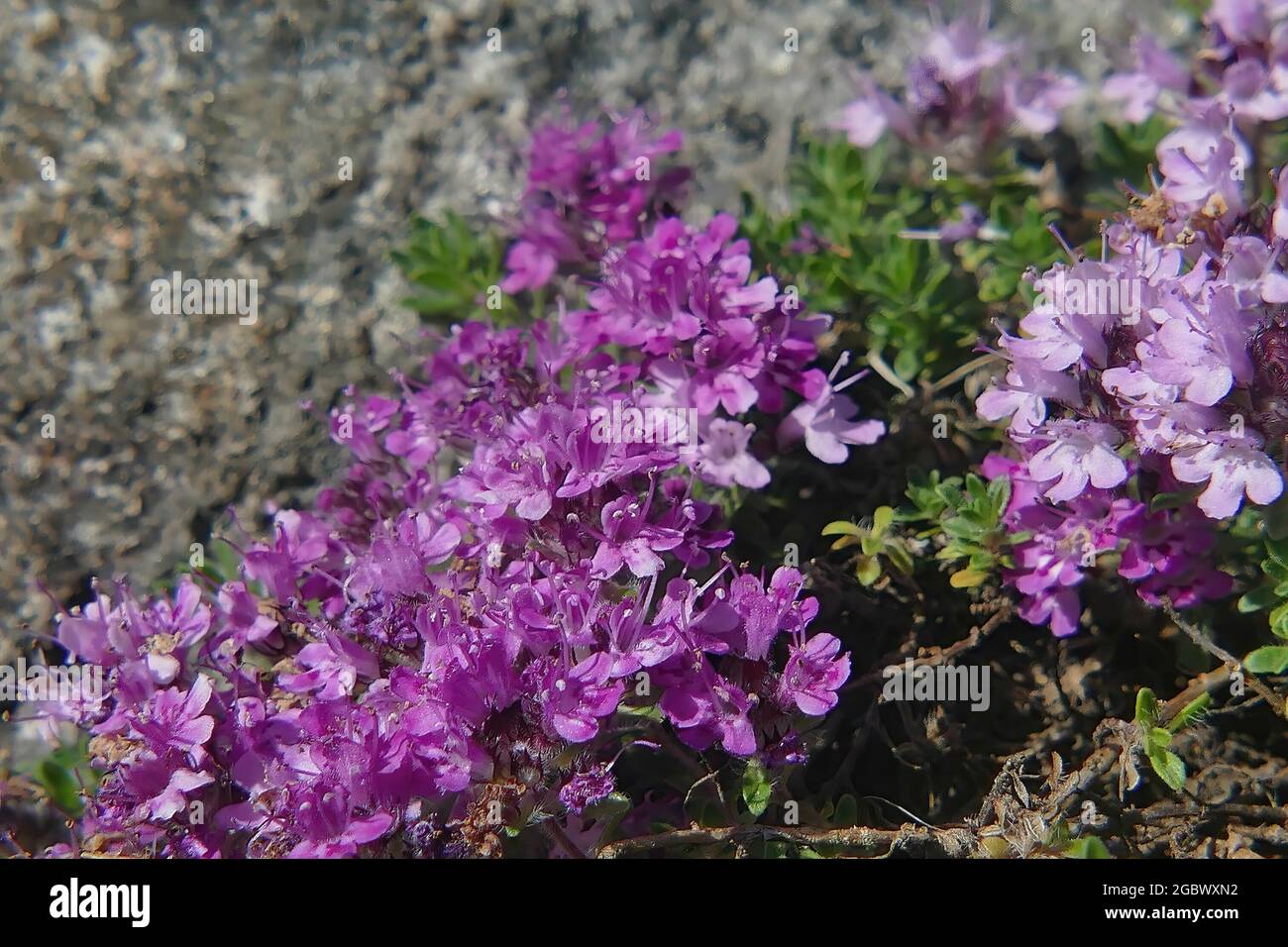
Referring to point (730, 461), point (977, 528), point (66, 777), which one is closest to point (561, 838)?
point (730, 461)

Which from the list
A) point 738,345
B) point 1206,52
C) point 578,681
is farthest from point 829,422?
point 1206,52

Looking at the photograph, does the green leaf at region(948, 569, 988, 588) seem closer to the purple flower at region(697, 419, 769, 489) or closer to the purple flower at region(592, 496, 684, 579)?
the purple flower at region(697, 419, 769, 489)

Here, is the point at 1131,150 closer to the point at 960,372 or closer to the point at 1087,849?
the point at 960,372

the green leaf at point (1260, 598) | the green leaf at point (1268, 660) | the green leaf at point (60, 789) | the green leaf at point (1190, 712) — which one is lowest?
the green leaf at point (60, 789)

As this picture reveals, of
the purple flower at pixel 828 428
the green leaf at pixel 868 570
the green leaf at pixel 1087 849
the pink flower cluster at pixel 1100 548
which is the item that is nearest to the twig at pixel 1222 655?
the pink flower cluster at pixel 1100 548

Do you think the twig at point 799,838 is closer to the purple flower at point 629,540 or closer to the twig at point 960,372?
the purple flower at point 629,540

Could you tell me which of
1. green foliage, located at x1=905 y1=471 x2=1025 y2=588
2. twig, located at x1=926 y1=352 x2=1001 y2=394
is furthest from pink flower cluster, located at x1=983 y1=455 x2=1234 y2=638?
twig, located at x1=926 y1=352 x2=1001 y2=394

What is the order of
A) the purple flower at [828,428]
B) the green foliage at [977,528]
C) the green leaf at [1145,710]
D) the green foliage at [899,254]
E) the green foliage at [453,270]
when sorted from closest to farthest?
the green leaf at [1145,710]
the green foliage at [977,528]
the purple flower at [828,428]
the green foliage at [899,254]
the green foliage at [453,270]
